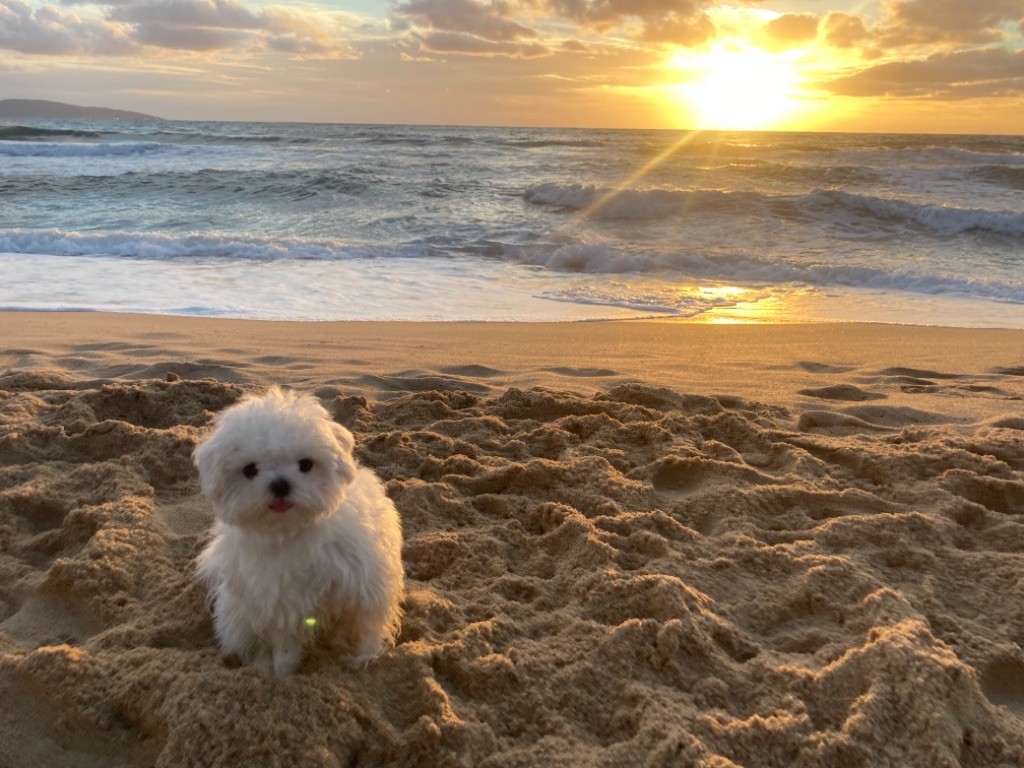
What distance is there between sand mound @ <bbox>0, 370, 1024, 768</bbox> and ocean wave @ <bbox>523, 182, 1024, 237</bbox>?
43.1 feet

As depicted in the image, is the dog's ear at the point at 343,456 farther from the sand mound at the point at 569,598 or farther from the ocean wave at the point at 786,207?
the ocean wave at the point at 786,207

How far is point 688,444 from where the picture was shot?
4.74 m

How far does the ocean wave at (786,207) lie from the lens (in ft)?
53.6

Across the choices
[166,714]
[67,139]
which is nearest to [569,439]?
[166,714]

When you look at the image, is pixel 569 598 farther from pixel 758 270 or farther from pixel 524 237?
pixel 524 237

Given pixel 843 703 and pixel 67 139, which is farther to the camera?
pixel 67 139

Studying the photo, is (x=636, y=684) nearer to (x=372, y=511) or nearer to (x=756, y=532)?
(x=372, y=511)

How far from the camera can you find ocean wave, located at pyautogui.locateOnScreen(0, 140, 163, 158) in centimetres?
3108

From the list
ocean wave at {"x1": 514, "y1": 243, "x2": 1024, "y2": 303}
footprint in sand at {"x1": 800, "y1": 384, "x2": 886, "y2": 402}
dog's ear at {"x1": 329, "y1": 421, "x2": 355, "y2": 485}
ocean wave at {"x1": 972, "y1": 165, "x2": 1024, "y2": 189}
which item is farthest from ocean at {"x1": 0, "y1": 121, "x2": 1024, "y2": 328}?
dog's ear at {"x1": 329, "y1": 421, "x2": 355, "y2": 485}

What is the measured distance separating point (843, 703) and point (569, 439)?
2.44 meters

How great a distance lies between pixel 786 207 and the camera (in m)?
17.9

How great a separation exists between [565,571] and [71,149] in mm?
35722

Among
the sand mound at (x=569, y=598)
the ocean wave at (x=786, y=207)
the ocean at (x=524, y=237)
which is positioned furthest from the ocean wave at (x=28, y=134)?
the sand mound at (x=569, y=598)

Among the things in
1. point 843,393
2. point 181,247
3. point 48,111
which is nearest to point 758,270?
point 843,393
